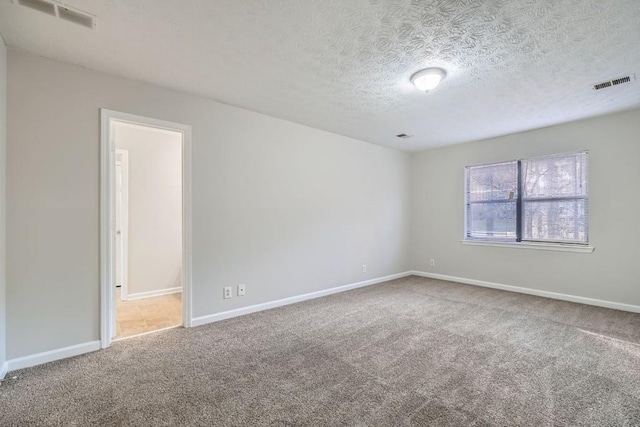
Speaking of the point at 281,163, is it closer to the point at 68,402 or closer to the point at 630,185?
the point at 68,402

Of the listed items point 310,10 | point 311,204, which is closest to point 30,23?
point 310,10

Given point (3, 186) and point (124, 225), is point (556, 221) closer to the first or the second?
point (3, 186)

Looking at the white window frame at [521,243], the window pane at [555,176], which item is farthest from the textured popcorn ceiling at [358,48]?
the white window frame at [521,243]

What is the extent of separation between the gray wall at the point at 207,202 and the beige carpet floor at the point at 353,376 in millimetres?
498

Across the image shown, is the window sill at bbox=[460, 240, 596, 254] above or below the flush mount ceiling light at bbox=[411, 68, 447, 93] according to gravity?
below

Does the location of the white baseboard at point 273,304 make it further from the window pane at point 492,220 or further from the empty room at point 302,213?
the window pane at point 492,220

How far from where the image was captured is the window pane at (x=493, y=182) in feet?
15.6

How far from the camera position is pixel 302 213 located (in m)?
4.25

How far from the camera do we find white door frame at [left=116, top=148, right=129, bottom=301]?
434 centimetres

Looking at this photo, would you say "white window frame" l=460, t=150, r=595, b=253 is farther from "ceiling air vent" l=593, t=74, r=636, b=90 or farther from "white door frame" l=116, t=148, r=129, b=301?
"white door frame" l=116, t=148, r=129, b=301

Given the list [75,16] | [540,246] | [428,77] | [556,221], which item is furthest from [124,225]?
[556,221]

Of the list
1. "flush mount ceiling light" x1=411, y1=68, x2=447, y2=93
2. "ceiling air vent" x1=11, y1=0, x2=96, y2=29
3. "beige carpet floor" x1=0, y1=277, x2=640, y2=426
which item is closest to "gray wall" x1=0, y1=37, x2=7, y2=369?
"beige carpet floor" x1=0, y1=277, x2=640, y2=426

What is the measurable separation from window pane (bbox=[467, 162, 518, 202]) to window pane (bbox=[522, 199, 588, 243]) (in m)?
0.36

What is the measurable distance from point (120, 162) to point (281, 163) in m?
2.45
